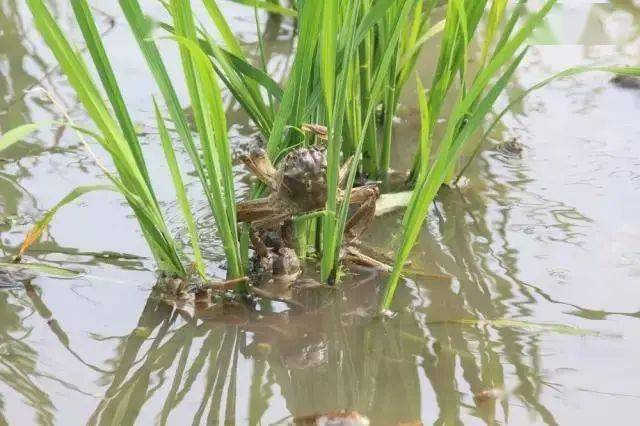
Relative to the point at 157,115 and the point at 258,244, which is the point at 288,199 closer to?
the point at 258,244

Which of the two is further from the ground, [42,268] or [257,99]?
[257,99]

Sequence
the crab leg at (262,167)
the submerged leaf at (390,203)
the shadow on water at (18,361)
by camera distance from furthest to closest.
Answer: the submerged leaf at (390,203) < the crab leg at (262,167) < the shadow on water at (18,361)

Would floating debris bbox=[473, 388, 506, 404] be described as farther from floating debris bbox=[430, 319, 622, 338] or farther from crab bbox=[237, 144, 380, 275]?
crab bbox=[237, 144, 380, 275]

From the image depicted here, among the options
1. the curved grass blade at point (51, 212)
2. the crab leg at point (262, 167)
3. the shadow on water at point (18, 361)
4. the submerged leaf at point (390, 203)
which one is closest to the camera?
the shadow on water at point (18, 361)

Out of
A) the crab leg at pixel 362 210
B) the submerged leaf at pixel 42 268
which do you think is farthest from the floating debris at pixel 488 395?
the submerged leaf at pixel 42 268

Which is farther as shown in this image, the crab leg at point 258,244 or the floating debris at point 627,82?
the floating debris at point 627,82

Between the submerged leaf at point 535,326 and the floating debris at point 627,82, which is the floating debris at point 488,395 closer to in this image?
the submerged leaf at point 535,326

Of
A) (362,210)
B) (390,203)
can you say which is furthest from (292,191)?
(390,203)

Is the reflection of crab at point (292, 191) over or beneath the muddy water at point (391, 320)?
over
